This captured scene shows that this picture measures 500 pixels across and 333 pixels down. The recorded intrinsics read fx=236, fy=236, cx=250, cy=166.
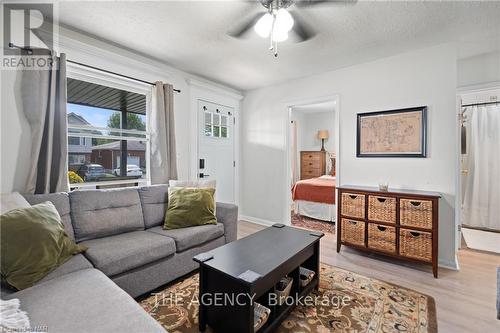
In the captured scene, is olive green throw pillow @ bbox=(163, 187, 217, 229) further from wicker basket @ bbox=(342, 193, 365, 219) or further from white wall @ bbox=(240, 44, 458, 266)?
white wall @ bbox=(240, 44, 458, 266)

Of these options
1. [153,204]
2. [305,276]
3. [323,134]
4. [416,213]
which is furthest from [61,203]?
[323,134]

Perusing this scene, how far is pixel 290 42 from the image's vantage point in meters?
2.52

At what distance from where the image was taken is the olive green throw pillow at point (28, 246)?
134cm

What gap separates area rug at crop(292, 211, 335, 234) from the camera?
12.5ft

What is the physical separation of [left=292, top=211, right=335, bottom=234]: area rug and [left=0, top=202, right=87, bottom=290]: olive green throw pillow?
3.25 meters

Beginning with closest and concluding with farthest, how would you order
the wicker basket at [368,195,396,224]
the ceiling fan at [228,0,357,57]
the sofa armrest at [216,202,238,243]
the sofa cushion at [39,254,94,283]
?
the sofa cushion at [39,254,94,283], the ceiling fan at [228,0,357,57], the wicker basket at [368,195,396,224], the sofa armrest at [216,202,238,243]

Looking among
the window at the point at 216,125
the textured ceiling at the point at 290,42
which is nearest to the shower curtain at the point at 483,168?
the textured ceiling at the point at 290,42

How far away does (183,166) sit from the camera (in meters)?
3.46

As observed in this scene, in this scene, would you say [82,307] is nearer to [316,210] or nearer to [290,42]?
[290,42]

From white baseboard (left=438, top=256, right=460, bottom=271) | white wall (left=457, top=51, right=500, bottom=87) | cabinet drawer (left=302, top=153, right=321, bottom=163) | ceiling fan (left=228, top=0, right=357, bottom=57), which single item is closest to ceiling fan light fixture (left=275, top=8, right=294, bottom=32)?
ceiling fan (left=228, top=0, right=357, bottom=57)

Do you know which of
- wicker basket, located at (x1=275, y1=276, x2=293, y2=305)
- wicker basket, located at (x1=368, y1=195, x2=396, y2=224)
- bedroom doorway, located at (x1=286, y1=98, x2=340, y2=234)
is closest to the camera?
wicker basket, located at (x1=275, y1=276, x2=293, y2=305)

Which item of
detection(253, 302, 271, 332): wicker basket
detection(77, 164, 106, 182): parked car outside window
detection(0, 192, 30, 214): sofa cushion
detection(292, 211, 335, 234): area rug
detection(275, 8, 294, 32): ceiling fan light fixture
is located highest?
detection(275, 8, 294, 32): ceiling fan light fixture

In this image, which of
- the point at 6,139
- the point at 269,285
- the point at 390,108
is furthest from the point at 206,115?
the point at 269,285

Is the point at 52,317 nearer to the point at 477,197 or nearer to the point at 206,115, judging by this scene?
the point at 206,115
